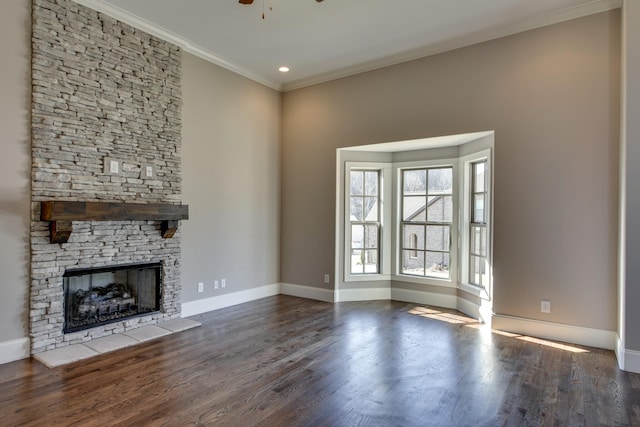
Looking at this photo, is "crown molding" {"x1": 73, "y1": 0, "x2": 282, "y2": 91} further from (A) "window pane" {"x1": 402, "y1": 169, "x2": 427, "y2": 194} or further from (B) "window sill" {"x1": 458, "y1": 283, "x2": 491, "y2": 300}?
(B) "window sill" {"x1": 458, "y1": 283, "x2": 491, "y2": 300}

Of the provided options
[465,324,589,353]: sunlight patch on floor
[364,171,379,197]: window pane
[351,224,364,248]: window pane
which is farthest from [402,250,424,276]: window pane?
[465,324,589,353]: sunlight patch on floor

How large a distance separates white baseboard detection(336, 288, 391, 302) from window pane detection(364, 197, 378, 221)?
3.66 ft

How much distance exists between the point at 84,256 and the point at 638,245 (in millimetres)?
5074

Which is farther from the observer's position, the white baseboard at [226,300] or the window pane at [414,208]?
the window pane at [414,208]

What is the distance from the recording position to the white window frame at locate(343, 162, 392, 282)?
5582mm

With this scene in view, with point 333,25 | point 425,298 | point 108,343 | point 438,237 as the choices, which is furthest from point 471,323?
point 108,343

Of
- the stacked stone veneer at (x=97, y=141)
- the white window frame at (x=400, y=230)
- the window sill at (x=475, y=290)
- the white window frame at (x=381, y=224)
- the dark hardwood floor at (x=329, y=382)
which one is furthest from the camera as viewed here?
the white window frame at (x=381, y=224)

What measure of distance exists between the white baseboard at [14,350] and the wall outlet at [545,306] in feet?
16.6

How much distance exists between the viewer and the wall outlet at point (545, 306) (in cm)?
387

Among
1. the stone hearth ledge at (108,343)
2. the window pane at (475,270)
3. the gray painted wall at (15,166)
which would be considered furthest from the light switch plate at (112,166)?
the window pane at (475,270)

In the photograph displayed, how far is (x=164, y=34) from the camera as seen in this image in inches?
169

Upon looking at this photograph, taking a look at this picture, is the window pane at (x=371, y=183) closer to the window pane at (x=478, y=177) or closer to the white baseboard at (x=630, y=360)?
the window pane at (x=478, y=177)

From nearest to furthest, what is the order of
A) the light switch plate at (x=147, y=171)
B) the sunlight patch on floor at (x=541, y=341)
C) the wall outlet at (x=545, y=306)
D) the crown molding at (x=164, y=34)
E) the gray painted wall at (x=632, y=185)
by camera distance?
the gray painted wall at (x=632, y=185) → the sunlight patch on floor at (x=541, y=341) → the crown molding at (x=164, y=34) → the wall outlet at (x=545, y=306) → the light switch plate at (x=147, y=171)

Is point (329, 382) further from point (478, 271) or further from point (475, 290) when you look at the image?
point (478, 271)
